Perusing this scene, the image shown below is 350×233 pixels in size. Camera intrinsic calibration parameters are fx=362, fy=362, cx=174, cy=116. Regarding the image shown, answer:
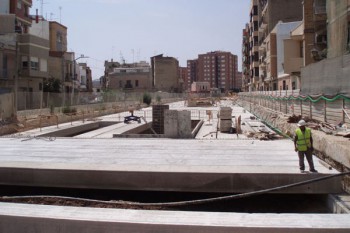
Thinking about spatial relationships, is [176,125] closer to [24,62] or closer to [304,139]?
[304,139]

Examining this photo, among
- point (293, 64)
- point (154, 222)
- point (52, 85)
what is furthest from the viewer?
point (52, 85)

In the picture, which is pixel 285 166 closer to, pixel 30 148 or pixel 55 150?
pixel 55 150

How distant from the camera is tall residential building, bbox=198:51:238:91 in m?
178

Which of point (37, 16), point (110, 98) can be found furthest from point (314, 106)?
point (37, 16)

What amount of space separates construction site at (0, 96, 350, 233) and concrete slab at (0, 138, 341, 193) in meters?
0.02

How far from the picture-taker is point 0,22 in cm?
3394

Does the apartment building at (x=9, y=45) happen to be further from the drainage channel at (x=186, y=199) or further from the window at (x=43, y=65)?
the drainage channel at (x=186, y=199)

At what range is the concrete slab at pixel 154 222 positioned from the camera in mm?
5199

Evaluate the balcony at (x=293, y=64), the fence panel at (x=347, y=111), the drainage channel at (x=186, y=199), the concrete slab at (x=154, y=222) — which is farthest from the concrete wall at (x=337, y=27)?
the concrete slab at (x=154, y=222)

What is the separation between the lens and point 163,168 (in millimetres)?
8773

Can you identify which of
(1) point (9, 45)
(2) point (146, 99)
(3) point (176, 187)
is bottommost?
(3) point (176, 187)

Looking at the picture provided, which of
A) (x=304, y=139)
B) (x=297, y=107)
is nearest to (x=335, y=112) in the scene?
(x=304, y=139)

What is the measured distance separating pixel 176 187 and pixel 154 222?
10.1ft

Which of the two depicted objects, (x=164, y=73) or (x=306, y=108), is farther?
(x=164, y=73)
